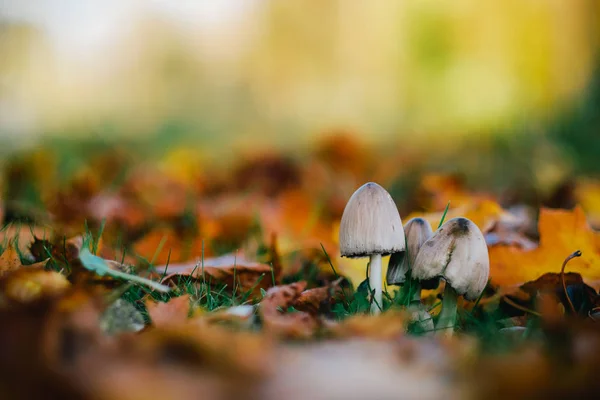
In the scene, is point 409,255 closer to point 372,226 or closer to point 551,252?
point 372,226

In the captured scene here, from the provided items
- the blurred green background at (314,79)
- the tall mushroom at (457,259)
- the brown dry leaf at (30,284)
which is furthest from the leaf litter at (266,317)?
the blurred green background at (314,79)

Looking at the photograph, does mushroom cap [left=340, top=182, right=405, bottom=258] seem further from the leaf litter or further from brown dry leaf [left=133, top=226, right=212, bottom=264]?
brown dry leaf [left=133, top=226, right=212, bottom=264]

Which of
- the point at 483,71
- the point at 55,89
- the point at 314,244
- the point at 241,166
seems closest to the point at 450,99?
the point at 483,71

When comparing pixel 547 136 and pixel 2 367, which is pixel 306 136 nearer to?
pixel 547 136

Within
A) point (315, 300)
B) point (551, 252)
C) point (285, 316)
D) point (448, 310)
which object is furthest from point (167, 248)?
point (551, 252)

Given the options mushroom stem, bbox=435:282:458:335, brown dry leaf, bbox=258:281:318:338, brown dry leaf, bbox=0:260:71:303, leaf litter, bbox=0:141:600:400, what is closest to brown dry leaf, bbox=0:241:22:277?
leaf litter, bbox=0:141:600:400
